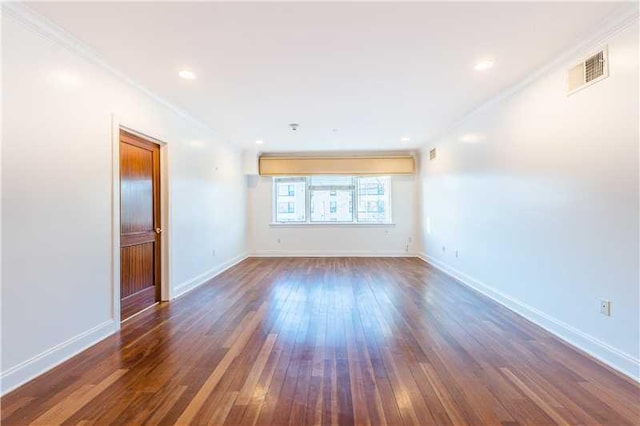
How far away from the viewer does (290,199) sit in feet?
24.8

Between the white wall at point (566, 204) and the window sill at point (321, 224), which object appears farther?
the window sill at point (321, 224)

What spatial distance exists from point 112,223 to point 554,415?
3.53 metres

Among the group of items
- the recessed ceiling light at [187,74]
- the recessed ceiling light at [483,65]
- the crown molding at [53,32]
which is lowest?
the crown molding at [53,32]

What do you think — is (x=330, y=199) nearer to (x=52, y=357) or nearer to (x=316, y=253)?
(x=316, y=253)

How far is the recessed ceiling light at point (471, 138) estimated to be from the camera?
4.19m

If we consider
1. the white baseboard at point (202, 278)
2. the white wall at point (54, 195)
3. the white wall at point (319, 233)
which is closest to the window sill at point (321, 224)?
the white wall at point (319, 233)

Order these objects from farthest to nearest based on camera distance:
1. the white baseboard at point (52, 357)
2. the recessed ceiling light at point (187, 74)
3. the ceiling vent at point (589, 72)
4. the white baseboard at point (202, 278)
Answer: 1. the white baseboard at point (202, 278)
2. the recessed ceiling light at point (187, 74)
3. the ceiling vent at point (589, 72)
4. the white baseboard at point (52, 357)

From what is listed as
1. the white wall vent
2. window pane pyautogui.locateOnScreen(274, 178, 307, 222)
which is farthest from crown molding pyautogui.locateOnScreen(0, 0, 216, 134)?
the white wall vent

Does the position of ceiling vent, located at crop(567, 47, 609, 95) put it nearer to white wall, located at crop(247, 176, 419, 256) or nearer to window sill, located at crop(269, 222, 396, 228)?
white wall, located at crop(247, 176, 419, 256)

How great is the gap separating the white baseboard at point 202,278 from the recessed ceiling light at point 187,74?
2.56 meters

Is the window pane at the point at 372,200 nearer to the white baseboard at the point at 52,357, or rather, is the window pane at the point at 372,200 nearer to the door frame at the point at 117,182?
the door frame at the point at 117,182

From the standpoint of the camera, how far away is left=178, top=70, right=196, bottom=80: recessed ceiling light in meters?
2.98

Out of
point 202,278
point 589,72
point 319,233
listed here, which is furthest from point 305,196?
point 589,72

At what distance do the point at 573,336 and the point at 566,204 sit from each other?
1092mm
